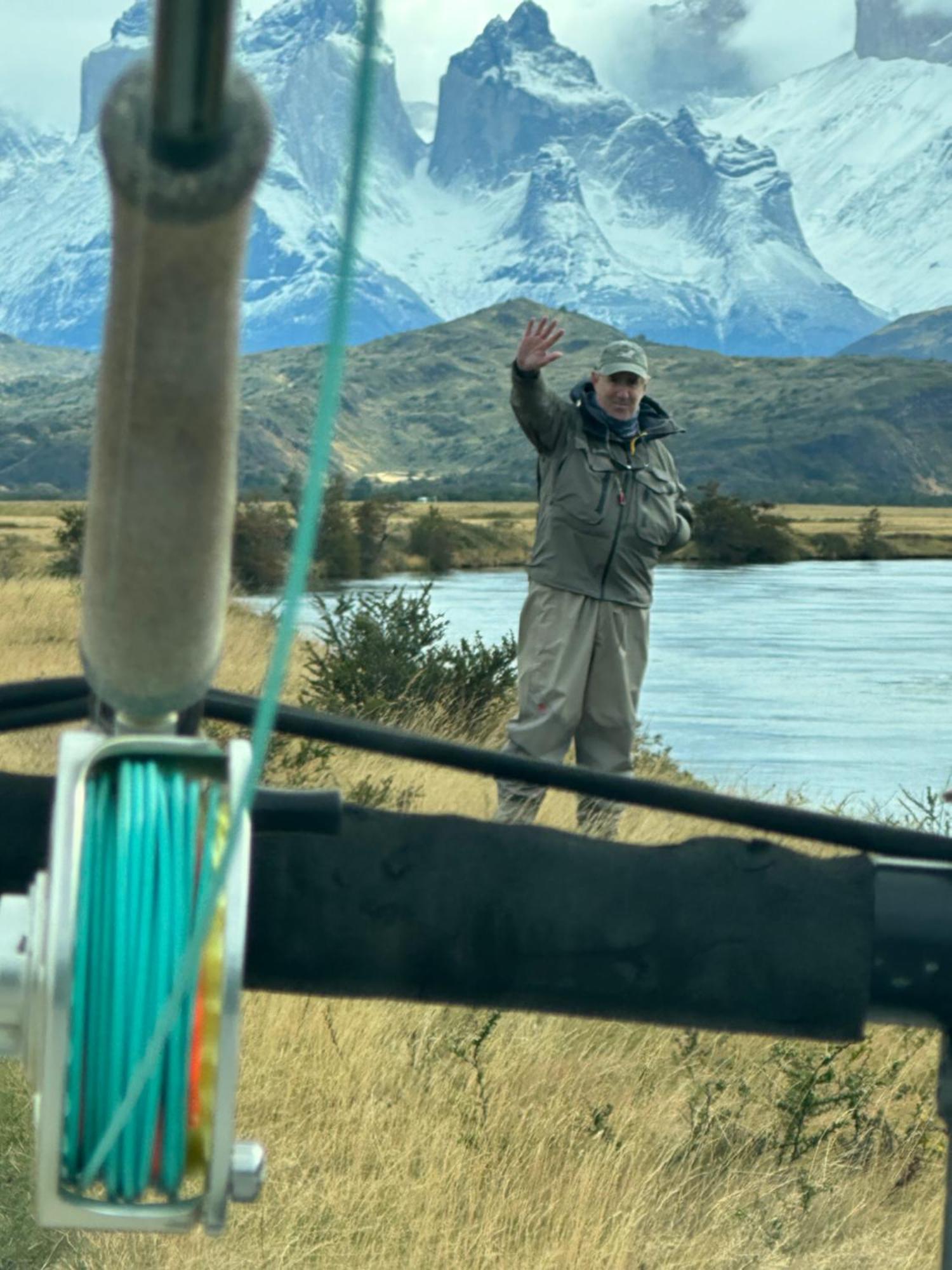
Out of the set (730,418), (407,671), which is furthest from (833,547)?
(730,418)

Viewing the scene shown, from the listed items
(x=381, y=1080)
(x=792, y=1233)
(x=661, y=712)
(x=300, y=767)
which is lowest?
(x=792, y=1233)

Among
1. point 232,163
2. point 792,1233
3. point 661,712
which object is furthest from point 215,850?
point 661,712

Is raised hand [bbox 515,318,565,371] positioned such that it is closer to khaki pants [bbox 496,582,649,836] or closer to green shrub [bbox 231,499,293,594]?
khaki pants [bbox 496,582,649,836]

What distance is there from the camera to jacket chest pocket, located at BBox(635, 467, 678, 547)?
733 centimetres

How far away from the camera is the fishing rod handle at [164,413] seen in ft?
2.09

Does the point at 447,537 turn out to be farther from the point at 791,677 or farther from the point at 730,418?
the point at 730,418

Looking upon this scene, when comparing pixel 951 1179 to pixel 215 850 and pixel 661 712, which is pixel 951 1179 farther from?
pixel 661 712

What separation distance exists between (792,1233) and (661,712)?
1624cm

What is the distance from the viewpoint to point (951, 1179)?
4.45 feet

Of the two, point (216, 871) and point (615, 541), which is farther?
point (615, 541)

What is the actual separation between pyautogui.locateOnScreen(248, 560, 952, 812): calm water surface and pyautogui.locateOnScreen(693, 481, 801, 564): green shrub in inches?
56.5

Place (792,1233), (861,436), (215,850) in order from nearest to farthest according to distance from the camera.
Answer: (215,850)
(792,1233)
(861,436)

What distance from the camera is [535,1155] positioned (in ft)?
11.7

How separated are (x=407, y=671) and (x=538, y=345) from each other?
215 inches
